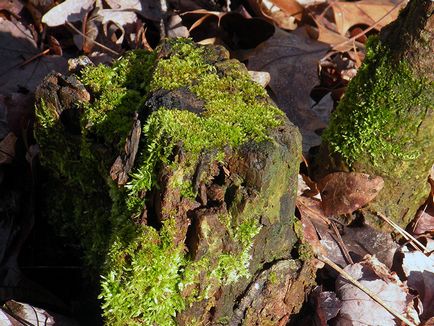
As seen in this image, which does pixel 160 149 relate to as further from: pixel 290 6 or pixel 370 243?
pixel 290 6

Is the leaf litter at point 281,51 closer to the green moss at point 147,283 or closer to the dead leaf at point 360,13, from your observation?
the dead leaf at point 360,13

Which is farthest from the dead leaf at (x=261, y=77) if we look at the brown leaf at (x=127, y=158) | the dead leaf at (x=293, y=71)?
the brown leaf at (x=127, y=158)

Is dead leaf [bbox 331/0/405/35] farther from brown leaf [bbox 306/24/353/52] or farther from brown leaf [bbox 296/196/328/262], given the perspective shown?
brown leaf [bbox 296/196/328/262]

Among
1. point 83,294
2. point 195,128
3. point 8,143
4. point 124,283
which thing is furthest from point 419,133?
point 8,143

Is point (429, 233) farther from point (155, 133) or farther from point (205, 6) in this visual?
point (205, 6)

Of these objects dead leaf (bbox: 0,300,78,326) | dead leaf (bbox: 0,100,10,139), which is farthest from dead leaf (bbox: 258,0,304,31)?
dead leaf (bbox: 0,300,78,326)

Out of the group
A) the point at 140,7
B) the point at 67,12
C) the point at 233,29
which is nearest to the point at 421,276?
the point at 233,29
